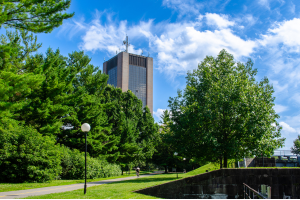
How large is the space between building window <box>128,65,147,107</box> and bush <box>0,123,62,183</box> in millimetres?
75633

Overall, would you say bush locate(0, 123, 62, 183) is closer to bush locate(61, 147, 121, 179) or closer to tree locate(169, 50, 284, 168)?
bush locate(61, 147, 121, 179)

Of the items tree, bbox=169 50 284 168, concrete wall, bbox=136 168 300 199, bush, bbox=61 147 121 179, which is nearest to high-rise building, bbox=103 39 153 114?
bush, bbox=61 147 121 179

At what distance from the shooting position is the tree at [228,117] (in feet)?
65.1

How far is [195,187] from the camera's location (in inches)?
457

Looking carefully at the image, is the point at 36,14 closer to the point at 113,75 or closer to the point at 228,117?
the point at 228,117

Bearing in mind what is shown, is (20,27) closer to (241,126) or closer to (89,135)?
(89,135)

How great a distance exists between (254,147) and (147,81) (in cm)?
7940

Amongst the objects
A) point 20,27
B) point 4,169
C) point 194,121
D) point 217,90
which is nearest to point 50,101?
point 4,169

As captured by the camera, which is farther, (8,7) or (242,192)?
(8,7)

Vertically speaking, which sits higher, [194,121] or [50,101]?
[50,101]

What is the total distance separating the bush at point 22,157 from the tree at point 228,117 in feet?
40.4

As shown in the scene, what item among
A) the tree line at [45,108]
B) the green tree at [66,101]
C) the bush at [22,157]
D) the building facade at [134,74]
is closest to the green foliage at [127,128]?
the tree line at [45,108]

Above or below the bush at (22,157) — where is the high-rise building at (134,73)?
above

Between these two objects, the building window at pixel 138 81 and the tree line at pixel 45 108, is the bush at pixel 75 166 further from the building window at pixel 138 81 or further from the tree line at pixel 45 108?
the building window at pixel 138 81
